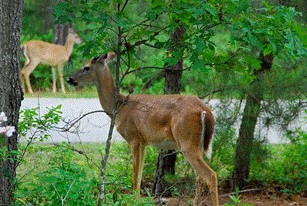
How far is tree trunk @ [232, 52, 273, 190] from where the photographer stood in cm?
888

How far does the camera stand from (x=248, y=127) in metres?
9.24

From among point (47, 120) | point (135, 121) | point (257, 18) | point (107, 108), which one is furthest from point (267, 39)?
point (107, 108)

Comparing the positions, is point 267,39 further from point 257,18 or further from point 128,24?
point 128,24

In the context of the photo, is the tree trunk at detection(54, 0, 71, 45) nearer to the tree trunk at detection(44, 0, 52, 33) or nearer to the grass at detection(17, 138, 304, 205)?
the tree trunk at detection(44, 0, 52, 33)

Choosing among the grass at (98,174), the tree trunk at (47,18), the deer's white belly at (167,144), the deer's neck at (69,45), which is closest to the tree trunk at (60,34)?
the tree trunk at (47,18)

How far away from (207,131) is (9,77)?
2706 mm

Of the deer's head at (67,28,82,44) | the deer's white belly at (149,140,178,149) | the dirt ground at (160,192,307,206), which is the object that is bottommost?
the dirt ground at (160,192,307,206)

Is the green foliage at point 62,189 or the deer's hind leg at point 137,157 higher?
the green foliage at point 62,189

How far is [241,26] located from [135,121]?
10.3ft

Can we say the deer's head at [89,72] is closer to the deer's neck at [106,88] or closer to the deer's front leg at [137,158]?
the deer's neck at [106,88]

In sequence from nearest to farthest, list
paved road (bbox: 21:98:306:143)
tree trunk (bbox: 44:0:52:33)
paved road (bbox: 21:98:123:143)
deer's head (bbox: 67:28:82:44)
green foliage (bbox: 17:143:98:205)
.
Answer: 1. green foliage (bbox: 17:143:98:205)
2. paved road (bbox: 21:98:306:143)
3. paved road (bbox: 21:98:123:143)
4. deer's head (bbox: 67:28:82:44)
5. tree trunk (bbox: 44:0:52:33)

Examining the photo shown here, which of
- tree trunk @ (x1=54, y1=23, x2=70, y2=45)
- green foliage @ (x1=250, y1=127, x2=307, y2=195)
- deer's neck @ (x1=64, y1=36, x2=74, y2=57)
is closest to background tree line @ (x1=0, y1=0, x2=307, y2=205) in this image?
green foliage @ (x1=250, y1=127, x2=307, y2=195)

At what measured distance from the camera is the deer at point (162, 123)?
27.6 feet

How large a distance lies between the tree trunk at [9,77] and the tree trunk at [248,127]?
3168 millimetres
